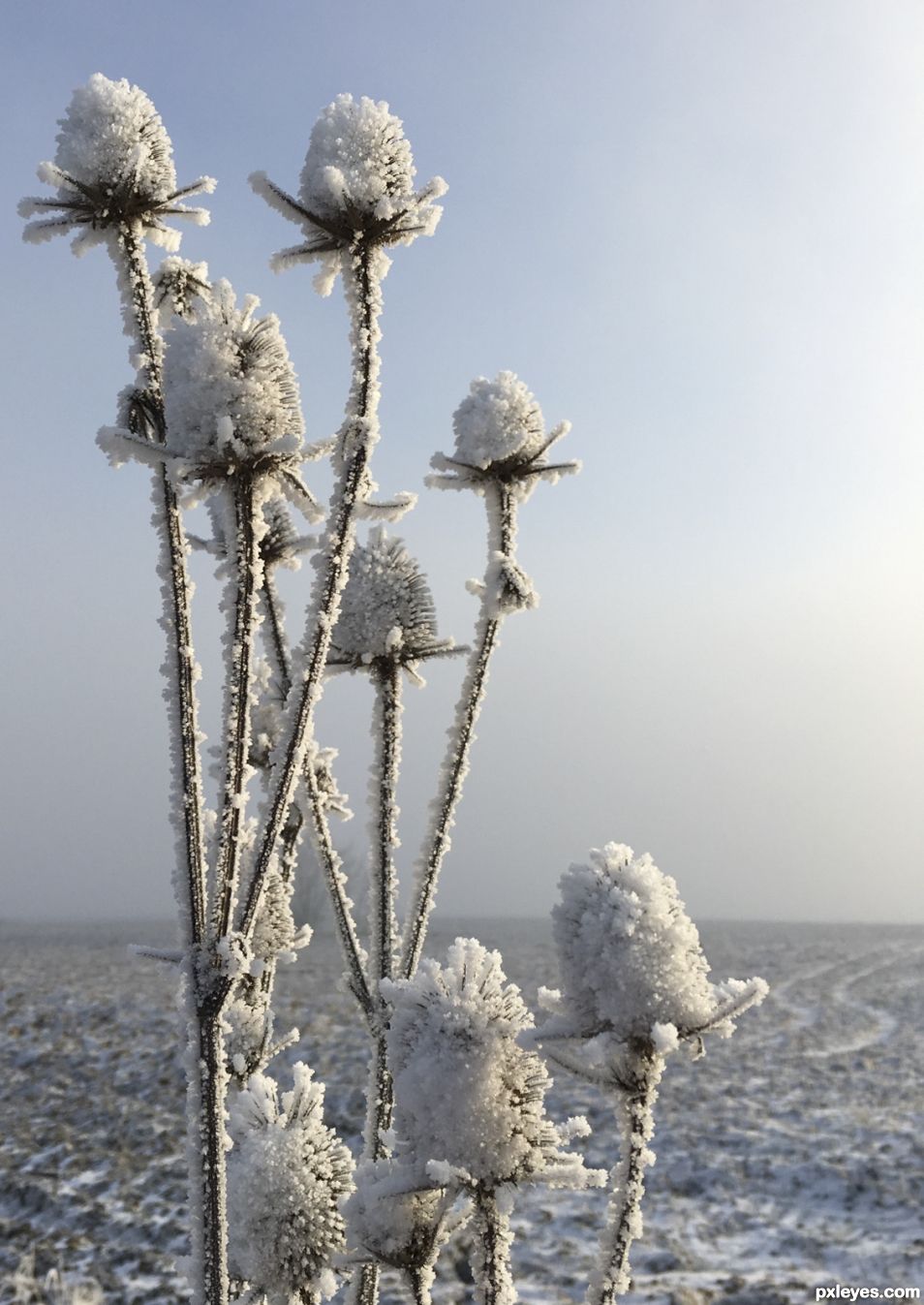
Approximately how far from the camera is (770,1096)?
1058 centimetres

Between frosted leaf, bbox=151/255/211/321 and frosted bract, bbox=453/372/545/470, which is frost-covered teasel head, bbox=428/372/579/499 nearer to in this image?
frosted bract, bbox=453/372/545/470

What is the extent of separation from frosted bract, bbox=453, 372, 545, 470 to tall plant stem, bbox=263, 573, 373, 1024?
95 centimetres

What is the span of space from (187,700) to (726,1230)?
6944 mm

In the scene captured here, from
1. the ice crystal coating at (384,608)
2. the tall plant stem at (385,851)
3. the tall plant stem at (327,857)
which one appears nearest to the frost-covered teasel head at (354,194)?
the ice crystal coating at (384,608)

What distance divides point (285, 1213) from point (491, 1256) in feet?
2.88

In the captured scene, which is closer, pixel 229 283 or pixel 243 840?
pixel 229 283

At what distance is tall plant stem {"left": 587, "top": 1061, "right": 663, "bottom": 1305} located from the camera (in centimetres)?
195

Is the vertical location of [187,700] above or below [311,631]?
below

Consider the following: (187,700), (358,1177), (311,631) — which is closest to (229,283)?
(311,631)

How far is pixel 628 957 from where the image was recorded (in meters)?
1.88

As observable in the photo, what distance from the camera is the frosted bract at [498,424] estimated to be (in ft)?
10.3

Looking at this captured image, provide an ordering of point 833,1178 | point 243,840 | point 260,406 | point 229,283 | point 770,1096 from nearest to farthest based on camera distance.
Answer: point 260,406, point 229,283, point 243,840, point 833,1178, point 770,1096

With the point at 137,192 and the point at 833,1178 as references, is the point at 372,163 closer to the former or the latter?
the point at 137,192

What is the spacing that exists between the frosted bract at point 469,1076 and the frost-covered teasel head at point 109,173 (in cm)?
215
